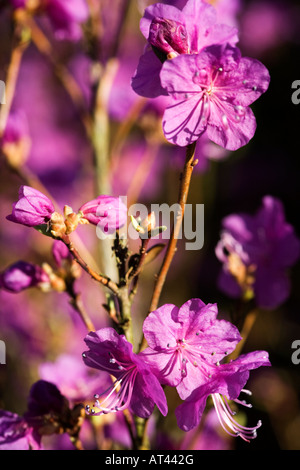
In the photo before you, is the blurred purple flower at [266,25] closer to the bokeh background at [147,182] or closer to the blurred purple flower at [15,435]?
the bokeh background at [147,182]

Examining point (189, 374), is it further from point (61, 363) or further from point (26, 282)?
point (61, 363)

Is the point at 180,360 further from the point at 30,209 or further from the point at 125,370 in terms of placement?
the point at 30,209

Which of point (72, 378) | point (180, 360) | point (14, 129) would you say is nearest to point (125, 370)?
point (180, 360)

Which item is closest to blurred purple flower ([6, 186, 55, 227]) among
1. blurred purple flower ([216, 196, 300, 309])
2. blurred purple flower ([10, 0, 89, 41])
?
blurred purple flower ([216, 196, 300, 309])

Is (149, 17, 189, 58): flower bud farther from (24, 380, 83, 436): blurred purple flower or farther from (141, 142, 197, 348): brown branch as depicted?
(24, 380, 83, 436): blurred purple flower

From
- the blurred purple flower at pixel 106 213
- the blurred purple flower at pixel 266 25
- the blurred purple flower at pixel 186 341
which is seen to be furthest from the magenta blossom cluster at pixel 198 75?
the blurred purple flower at pixel 266 25

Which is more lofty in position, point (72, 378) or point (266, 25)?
point (266, 25)
